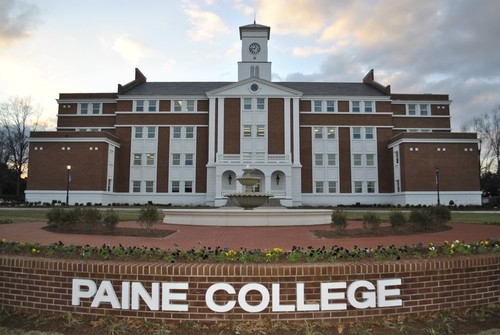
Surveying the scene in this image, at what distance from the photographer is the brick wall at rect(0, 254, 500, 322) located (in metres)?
5.89

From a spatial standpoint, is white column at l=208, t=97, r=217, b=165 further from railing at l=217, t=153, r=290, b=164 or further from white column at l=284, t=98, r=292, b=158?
white column at l=284, t=98, r=292, b=158

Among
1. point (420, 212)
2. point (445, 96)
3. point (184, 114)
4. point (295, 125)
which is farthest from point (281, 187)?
point (420, 212)

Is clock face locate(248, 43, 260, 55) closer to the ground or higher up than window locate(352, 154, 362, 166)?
higher up

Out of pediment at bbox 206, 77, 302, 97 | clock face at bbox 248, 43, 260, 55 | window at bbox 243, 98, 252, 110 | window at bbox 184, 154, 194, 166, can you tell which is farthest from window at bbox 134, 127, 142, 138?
clock face at bbox 248, 43, 260, 55

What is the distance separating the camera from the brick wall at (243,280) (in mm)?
5895

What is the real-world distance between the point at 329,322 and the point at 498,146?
89.6m

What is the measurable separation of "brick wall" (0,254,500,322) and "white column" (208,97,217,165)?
1757 inches

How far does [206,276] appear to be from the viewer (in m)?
5.91

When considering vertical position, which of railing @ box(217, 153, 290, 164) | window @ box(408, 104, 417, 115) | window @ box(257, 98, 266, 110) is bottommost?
railing @ box(217, 153, 290, 164)

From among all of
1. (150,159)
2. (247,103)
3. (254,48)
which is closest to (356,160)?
(247,103)

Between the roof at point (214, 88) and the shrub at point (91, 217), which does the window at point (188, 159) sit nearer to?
the roof at point (214, 88)

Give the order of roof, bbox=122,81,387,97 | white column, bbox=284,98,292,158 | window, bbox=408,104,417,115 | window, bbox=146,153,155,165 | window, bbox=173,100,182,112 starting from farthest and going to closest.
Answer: window, bbox=408,104,417,115 → roof, bbox=122,81,387,97 → window, bbox=173,100,182,112 → window, bbox=146,153,155,165 → white column, bbox=284,98,292,158

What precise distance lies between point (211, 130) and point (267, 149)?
7927 millimetres

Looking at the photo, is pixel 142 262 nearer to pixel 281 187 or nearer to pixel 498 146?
pixel 281 187
